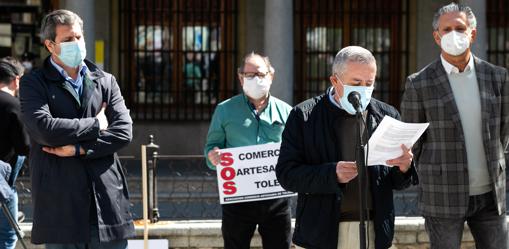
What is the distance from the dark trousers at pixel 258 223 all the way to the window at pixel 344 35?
34.0 feet

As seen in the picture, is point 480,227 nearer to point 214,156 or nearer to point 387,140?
point 387,140

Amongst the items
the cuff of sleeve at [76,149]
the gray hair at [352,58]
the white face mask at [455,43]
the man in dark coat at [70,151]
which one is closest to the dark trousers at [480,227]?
the white face mask at [455,43]

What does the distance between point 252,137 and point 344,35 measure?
1045 centimetres

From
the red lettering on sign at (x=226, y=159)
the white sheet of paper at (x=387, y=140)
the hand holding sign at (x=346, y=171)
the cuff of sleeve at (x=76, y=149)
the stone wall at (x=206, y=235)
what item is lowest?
the stone wall at (x=206, y=235)

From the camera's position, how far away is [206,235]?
8.51m

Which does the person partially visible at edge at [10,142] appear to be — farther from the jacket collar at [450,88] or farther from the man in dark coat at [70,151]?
the jacket collar at [450,88]

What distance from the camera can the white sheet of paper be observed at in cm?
464

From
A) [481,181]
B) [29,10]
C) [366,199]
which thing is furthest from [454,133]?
[29,10]

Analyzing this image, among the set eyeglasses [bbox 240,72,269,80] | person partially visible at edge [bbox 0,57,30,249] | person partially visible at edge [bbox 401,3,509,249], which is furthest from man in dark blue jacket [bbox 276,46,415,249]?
person partially visible at edge [bbox 0,57,30,249]

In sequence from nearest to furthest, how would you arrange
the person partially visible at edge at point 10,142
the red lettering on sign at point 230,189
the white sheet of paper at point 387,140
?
1. the white sheet of paper at point 387,140
2. the red lettering on sign at point 230,189
3. the person partially visible at edge at point 10,142

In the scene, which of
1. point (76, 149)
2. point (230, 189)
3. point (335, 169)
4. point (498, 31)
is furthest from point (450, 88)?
point (498, 31)

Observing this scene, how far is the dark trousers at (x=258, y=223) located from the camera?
641cm

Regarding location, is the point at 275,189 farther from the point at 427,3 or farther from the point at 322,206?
the point at 427,3

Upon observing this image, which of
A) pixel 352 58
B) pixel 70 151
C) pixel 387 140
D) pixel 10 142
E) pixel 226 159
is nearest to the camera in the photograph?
pixel 387 140
